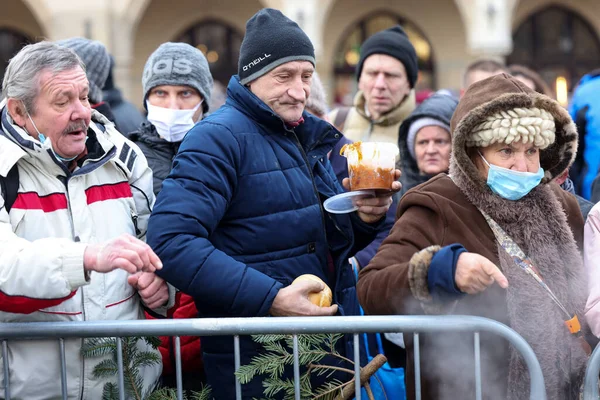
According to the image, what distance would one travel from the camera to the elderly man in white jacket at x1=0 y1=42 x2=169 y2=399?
250 cm

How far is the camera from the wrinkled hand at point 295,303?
104 inches

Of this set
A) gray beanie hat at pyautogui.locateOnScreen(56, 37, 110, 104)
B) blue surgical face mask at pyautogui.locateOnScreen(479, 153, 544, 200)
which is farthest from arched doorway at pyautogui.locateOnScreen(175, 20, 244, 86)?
blue surgical face mask at pyautogui.locateOnScreen(479, 153, 544, 200)

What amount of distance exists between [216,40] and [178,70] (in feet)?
48.8

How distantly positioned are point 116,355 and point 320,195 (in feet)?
3.08

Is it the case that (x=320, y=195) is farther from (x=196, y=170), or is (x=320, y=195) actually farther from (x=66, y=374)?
(x=66, y=374)

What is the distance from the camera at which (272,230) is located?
2.82m

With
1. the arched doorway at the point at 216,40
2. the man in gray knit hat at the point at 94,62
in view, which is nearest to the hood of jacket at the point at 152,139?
the man in gray knit hat at the point at 94,62

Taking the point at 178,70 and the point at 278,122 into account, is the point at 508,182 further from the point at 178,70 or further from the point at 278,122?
the point at 178,70

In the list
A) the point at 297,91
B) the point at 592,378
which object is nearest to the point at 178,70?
the point at 297,91

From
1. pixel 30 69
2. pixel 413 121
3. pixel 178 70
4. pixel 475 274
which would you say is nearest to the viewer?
pixel 475 274

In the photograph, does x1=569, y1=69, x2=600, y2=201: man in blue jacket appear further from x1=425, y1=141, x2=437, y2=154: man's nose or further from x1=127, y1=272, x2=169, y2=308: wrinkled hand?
x1=127, y1=272, x2=169, y2=308: wrinkled hand

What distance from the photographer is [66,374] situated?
2695 millimetres

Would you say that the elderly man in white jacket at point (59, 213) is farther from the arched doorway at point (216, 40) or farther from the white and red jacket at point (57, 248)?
the arched doorway at point (216, 40)

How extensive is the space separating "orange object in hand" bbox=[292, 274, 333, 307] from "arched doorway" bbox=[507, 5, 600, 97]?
16619 mm
